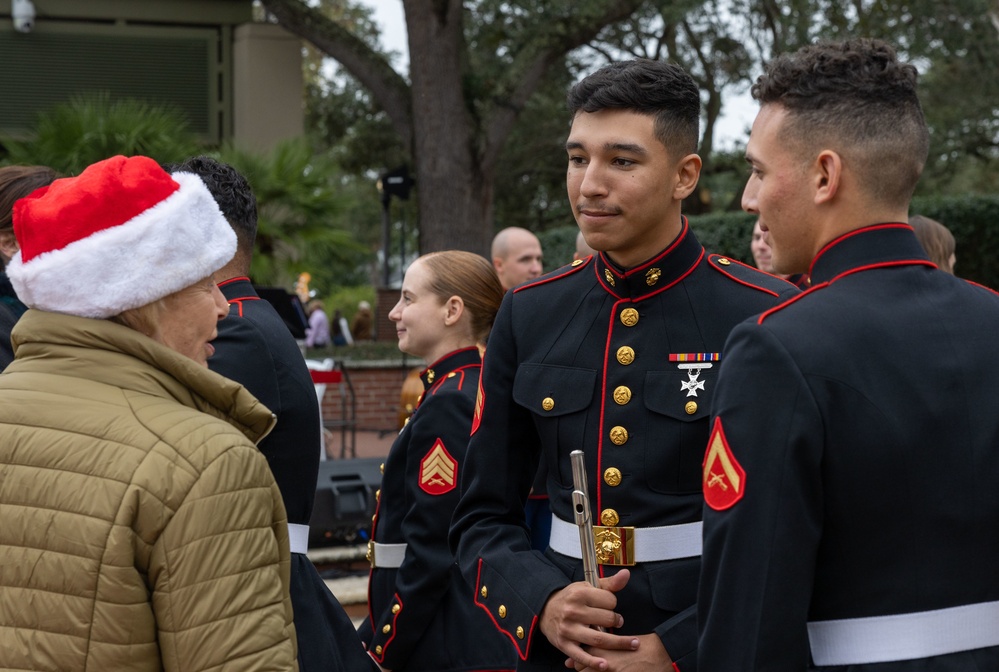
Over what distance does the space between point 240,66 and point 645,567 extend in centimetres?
1510

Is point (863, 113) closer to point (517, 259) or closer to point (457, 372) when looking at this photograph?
point (457, 372)

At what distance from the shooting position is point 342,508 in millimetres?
6520

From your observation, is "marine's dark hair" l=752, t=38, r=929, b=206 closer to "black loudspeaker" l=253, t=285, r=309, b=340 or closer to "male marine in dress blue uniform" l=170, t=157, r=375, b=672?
"male marine in dress blue uniform" l=170, t=157, r=375, b=672

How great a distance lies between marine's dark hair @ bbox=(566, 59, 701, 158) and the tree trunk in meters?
11.6

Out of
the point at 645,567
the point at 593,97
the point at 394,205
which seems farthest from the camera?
the point at 394,205

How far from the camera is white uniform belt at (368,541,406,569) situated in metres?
3.53

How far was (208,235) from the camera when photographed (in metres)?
1.96

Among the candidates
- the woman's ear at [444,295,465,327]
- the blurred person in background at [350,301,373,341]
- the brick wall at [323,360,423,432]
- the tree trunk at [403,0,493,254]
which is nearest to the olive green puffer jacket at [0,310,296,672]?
the woman's ear at [444,295,465,327]

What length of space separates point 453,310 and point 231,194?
0.94 m

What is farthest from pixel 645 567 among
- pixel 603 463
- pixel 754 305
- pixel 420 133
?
pixel 420 133

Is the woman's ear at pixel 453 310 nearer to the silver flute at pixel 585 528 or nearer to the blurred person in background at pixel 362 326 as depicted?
the silver flute at pixel 585 528

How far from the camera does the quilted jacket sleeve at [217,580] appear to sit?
1685mm

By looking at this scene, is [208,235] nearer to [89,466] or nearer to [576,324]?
[89,466]

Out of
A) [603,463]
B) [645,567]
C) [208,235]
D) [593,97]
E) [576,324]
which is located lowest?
[645,567]
